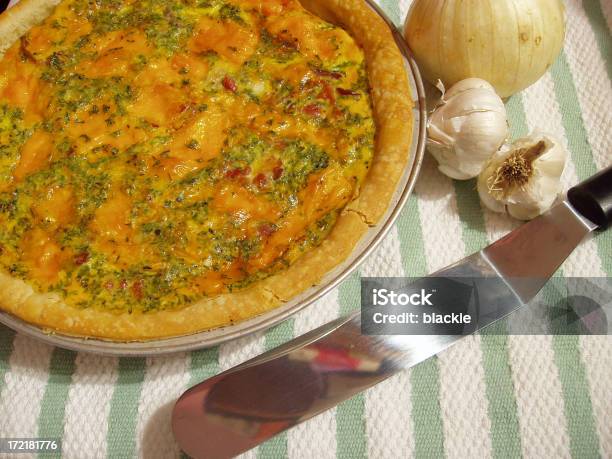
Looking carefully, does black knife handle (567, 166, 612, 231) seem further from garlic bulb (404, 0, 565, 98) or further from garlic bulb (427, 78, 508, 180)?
garlic bulb (404, 0, 565, 98)

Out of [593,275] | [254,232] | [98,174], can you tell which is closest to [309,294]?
[254,232]

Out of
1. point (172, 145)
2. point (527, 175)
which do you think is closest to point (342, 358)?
point (527, 175)

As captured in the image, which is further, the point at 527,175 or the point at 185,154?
the point at 185,154

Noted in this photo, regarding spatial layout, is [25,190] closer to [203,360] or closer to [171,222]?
[171,222]

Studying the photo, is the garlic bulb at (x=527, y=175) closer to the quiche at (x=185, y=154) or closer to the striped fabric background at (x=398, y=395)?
the striped fabric background at (x=398, y=395)

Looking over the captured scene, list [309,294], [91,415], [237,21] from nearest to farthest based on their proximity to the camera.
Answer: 1. [309,294]
2. [91,415]
3. [237,21]

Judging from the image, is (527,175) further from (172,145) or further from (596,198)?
(172,145)
